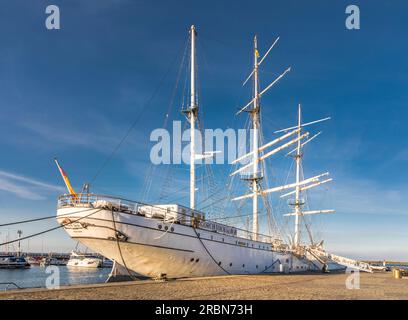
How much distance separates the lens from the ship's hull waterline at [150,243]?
2370cm

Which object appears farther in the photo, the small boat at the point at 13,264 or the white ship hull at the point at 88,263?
the white ship hull at the point at 88,263

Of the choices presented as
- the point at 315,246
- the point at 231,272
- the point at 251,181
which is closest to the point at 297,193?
the point at 315,246

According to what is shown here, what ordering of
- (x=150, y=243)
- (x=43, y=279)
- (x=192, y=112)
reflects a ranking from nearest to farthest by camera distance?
(x=150, y=243) → (x=192, y=112) → (x=43, y=279)

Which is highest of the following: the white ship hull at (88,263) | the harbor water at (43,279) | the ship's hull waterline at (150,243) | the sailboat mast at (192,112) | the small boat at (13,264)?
the sailboat mast at (192,112)

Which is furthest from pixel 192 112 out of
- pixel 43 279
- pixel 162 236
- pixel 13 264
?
pixel 13 264

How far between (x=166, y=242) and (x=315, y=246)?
49.9 m

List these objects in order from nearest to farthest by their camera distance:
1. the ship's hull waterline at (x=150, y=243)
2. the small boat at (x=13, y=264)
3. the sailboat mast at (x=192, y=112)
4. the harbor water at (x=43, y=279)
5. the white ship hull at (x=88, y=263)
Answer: the ship's hull waterline at (x=150, y=243) → the sailboat mast at (x=192, y=112) → the harbor water at (x=43, y=279) → the small boat at (x=13, y=264) → the white ship hull at (x=88, y=263)

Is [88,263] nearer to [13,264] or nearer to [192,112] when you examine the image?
[13,264]

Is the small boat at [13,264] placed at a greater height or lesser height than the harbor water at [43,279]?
lesser

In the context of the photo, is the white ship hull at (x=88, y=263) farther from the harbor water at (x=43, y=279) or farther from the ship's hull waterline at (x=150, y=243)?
the ship's hull waterline at (x=150, y=243)

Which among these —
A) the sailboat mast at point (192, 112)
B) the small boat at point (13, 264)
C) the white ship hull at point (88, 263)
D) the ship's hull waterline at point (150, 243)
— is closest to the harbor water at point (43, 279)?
the ship's hull waterline at point (150, 243)

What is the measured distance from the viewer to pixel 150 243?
2477cm
